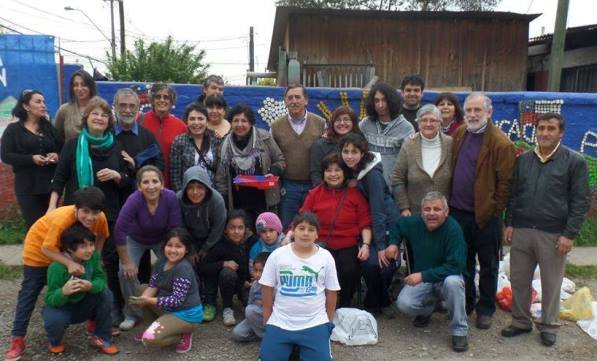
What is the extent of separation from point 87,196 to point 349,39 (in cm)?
1102

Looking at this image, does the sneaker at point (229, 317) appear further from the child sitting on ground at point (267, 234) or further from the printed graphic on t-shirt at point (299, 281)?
the printed graphic on t-shirt at point (299, 281)

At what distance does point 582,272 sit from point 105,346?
5008 mm

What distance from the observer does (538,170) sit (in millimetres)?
3799

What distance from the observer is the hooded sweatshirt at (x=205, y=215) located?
13.5ft

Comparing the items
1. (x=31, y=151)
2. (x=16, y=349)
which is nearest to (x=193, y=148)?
(x=31, y=151)

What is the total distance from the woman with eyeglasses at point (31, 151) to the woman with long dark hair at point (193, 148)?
104 cm

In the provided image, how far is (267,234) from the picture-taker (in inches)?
165

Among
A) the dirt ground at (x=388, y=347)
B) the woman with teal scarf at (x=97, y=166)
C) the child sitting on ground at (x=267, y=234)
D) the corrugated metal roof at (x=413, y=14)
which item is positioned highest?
the corrugated metal roof at (x=413, y=14)

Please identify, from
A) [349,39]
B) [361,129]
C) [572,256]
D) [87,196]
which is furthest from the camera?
[349,39]

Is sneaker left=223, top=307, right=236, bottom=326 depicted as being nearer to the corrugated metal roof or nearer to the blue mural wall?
the blue mural wall

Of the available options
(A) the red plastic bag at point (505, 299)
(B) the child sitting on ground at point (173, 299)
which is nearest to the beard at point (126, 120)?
(B) the child sitting on ground at point (173, 299)

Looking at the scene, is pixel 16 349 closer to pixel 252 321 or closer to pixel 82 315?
pixel 82 315

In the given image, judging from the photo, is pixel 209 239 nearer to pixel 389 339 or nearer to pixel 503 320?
pixel 389 339

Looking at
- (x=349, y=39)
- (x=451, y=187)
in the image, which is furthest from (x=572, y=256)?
(x=349, y=39)
